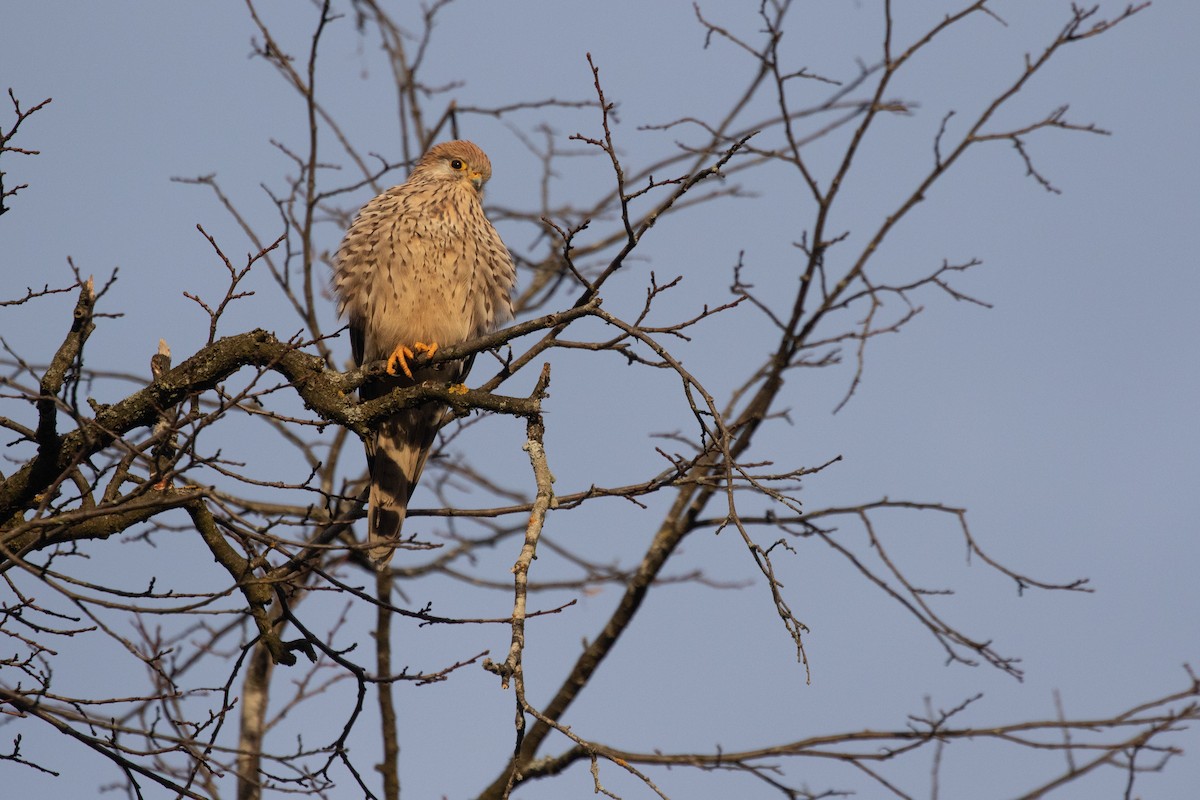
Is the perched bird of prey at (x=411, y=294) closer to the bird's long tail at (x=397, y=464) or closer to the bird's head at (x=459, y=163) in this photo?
the bird's long tail at (x=397, y=464)

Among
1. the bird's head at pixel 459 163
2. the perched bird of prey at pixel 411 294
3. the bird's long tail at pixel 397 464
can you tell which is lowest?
the bird's long tail at pixel 397 464

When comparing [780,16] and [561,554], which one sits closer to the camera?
[780,16]

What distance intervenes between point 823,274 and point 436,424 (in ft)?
5.96

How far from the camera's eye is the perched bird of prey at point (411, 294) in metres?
4.47

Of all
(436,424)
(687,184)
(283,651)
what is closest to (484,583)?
(436,424)

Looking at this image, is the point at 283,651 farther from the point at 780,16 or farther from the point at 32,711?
the point at 780,16

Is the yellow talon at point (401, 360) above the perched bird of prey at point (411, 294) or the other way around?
the other way around

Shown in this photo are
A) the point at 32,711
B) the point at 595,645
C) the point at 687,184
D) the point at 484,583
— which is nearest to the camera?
the point at 32,711

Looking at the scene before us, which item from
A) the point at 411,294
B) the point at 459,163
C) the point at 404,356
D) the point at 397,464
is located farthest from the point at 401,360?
the point at 459,163

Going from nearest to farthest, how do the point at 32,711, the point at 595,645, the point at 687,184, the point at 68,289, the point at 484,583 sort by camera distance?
the point at 32,711
the point at 687,184
the point at 68,289
the point at 595,645
the point at 484,583

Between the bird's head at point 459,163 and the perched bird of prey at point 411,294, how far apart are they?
315 mm

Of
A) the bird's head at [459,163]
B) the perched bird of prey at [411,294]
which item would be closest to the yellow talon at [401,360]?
the perched bird of prey at [411,294]

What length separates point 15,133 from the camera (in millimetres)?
2916

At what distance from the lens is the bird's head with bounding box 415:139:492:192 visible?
5043 mm
